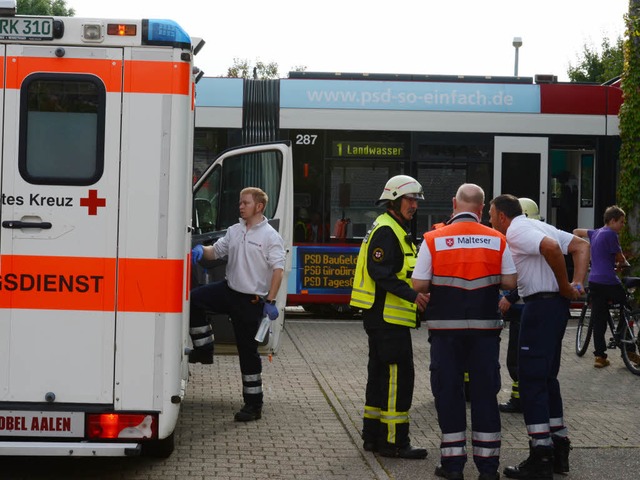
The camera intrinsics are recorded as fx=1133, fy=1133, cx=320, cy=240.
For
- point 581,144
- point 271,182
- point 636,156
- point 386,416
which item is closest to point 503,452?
point 386,416

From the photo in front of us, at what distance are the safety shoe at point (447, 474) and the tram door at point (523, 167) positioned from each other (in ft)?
31.4

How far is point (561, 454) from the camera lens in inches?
291

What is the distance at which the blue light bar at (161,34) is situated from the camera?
6.26 m

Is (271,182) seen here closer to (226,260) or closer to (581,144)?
(226,260)

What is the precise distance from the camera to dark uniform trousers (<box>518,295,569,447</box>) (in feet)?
23.6

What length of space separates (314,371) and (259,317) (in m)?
Result: 2.78

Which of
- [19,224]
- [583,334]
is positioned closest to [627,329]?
[583,334]

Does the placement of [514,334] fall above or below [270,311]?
below

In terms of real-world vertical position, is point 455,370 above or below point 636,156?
below

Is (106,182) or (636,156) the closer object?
(106,182)

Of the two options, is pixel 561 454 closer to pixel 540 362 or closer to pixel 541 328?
pixel 540 362

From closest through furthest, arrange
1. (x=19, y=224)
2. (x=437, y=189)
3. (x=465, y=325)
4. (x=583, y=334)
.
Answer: (x=19, y=224), (x=465, y=325), (x=583, y=334), (x=437, y=189)

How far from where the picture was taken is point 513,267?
23.3ft

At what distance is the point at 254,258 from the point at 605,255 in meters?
4.62
